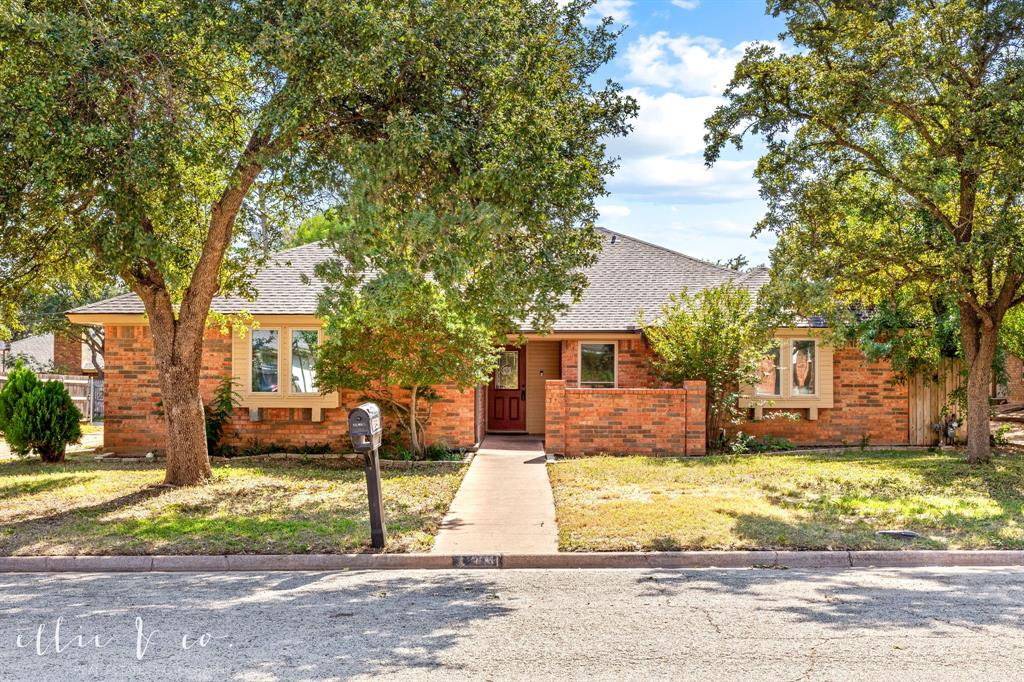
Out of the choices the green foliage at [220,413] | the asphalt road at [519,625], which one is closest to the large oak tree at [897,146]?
the asphalt road at [519,625]

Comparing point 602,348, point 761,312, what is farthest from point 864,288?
point 602,348

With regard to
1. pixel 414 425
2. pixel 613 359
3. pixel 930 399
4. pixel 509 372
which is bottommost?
pixel 414 425

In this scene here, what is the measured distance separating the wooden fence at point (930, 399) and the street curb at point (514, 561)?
10813 millimetres

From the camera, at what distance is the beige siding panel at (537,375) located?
21.1 m

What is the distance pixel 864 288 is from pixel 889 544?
7.47m

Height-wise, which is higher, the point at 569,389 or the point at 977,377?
the point at 977,377

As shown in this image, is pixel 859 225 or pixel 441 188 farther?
pixel 859 225

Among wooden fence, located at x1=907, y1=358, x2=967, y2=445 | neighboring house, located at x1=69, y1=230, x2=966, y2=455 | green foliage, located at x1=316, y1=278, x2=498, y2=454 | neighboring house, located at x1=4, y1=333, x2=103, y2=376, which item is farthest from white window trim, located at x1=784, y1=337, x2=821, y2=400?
neighboring house, located at x1=4, y1=333, x2=103, y2=376

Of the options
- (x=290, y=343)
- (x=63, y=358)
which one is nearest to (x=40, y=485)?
(x=290, y=343)

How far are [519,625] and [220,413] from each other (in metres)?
12.1

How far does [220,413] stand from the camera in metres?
16.8

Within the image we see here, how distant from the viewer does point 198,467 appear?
41.4ft

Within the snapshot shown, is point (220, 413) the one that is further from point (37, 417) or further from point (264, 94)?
point (264, 94)

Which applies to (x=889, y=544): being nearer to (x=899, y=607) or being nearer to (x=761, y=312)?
(x=899, y=607)
